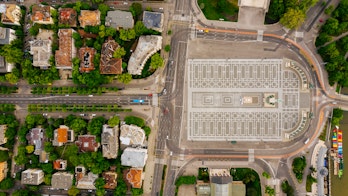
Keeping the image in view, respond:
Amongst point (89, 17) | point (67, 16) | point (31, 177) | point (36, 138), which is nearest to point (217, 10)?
point (89, 17)

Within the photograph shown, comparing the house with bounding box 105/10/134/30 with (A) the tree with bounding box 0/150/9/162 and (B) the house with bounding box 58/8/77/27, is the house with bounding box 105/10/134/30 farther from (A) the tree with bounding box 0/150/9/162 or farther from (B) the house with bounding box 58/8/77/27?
(A) the tree with bounding box 0/150/9/162

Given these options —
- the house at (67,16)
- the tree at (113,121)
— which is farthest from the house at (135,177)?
the house at (67,16)

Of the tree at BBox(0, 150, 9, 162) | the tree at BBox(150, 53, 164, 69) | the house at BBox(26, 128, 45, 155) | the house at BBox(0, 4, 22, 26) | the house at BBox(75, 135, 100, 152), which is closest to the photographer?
the tree at BBox(150, 53, 164, 69)

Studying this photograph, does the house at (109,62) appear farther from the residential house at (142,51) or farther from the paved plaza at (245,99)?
the paved plaza at (245,99)

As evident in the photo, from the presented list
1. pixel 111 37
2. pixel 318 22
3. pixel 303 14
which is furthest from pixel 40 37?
pixel 318 22

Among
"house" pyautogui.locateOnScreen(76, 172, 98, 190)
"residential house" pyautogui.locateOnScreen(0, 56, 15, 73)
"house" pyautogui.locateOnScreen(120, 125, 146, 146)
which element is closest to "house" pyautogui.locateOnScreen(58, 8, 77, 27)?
"residential house" pyautogui.locateOnScreen(0, 56, 15, 73)

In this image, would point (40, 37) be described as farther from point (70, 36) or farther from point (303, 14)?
point (303, 14)

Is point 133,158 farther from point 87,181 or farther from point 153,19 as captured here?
point 153,19
